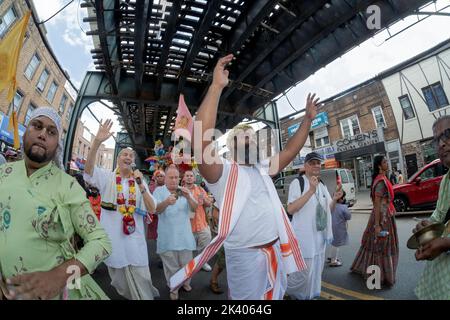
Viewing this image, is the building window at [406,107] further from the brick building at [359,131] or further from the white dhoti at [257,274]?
the white dhoti at [257,274]

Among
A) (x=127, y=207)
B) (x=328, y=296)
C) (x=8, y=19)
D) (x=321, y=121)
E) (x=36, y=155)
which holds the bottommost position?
(x=328, y=296)

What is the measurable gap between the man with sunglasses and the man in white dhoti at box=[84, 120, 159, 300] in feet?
9.39

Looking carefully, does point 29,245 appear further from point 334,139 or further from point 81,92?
point 334,139

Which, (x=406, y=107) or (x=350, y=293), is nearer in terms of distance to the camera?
(x=350, y=293)

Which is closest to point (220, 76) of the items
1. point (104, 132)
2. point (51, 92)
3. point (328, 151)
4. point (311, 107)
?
point (311, 107)

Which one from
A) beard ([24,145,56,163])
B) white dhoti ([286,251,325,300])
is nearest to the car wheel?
white dhoti ([286,251,325,300])

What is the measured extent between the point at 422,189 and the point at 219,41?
903cm

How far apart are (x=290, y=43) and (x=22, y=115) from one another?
644 inches

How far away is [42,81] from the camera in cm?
1728

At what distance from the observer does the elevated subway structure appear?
421cm

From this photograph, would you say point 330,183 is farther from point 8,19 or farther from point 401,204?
point 8,19

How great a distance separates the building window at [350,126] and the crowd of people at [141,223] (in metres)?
22.0

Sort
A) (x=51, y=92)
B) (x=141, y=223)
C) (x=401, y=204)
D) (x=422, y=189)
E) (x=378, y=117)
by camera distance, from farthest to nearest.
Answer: (x=378, y=117), (x=51, y=92), (x=401, y=204), (x=422, y=189), (x=141, y=223)
